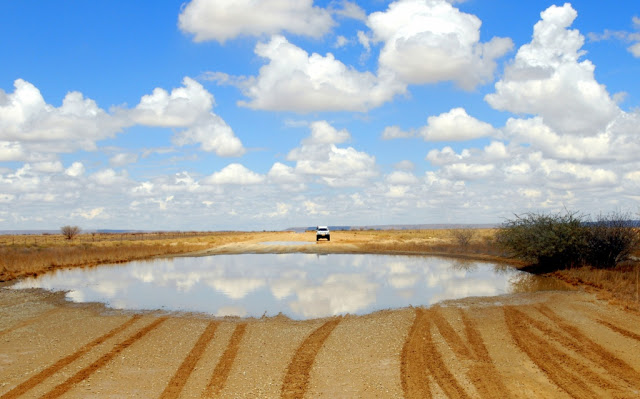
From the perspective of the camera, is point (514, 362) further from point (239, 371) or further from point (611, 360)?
point (239, 371)

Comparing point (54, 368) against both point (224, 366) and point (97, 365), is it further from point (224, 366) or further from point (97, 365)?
point (224, 366)

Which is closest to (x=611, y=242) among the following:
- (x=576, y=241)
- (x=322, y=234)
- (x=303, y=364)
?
(x=576, y=241)

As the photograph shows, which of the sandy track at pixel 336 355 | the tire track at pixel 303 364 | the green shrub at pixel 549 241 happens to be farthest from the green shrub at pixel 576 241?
the tire track at pixel 303 364

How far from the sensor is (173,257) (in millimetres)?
44125

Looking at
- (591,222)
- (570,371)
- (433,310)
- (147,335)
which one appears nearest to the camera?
(570,371)

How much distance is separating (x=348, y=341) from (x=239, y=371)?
3225mm

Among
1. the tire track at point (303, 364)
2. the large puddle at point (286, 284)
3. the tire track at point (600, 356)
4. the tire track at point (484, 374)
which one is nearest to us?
the tire track at point (484, 374)

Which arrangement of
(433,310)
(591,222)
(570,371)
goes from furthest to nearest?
(591,222)
(433,310)
(570,371)

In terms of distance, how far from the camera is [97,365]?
10.6m

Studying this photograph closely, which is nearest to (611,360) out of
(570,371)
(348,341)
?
(570,371)

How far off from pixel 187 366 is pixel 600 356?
8566 mm

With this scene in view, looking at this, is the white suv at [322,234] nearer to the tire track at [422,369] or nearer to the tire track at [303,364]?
the tire track at [303,364]

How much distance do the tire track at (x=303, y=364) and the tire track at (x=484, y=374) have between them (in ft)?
10.1

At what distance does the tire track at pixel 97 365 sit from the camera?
29.7 ft
